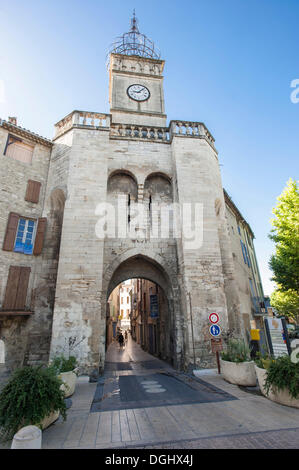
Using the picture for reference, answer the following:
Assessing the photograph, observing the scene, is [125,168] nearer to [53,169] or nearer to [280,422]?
[53,169]

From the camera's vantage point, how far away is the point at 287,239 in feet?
39.2

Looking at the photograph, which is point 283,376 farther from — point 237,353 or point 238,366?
point 237,353

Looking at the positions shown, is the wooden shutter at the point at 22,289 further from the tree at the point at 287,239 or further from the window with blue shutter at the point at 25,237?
the tree at the point at 287,239

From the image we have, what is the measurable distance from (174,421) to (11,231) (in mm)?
8219

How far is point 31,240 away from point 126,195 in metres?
4.52

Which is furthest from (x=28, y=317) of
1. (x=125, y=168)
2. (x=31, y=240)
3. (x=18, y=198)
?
(x=125, y=168)

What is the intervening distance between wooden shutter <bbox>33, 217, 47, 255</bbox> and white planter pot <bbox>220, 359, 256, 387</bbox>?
792 centimetres

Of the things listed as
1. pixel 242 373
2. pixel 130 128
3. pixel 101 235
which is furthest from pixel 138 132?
pixel 242 373

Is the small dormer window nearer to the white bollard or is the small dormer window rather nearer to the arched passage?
the arched passage

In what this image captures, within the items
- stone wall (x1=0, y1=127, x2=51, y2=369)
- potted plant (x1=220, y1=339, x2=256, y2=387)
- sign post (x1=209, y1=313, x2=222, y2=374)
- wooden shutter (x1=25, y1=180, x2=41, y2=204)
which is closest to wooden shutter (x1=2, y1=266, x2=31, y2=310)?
stone wall (x1=0, y1=127, x2=51, y2=369)

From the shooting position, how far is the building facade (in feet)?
26.3

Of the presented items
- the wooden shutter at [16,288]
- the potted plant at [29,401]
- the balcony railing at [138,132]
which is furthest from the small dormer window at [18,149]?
the potted plant at [29,401]

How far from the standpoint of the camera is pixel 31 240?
363 inches

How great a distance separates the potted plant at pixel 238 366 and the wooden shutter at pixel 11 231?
8485 mm
